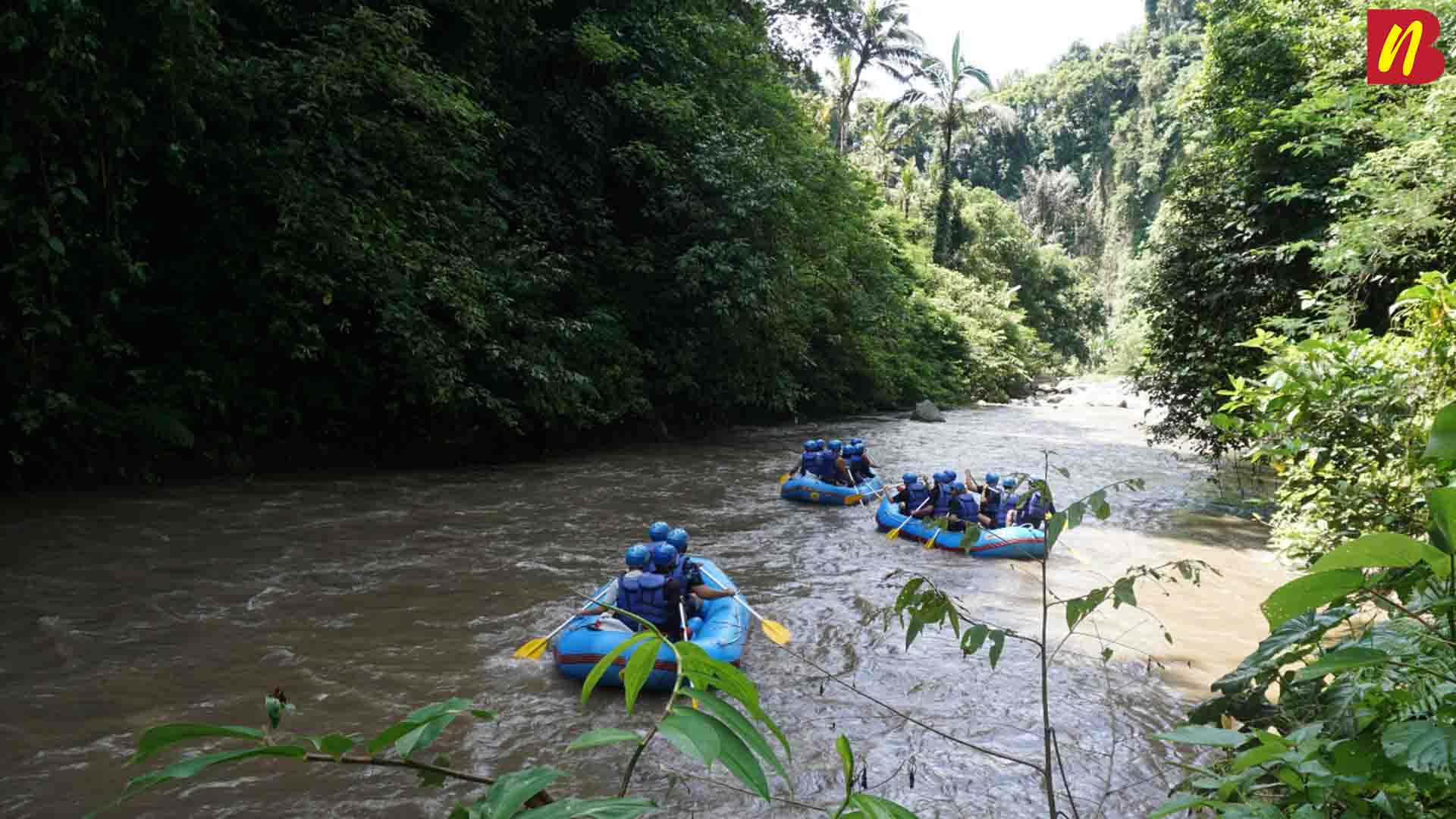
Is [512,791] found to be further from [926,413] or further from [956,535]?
[926,413]

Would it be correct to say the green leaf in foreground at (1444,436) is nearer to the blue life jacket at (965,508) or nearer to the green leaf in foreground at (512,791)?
the green leaf in foreground at (512,791)

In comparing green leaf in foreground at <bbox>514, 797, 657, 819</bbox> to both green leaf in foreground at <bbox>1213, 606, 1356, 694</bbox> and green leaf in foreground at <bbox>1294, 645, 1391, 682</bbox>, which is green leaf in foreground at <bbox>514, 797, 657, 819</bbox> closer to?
green leaf in foreground at <bbox>1294, 645, 1391, 682</bbox>

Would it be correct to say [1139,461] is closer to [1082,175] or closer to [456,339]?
[456,339]

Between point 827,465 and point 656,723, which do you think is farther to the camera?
point 827,465

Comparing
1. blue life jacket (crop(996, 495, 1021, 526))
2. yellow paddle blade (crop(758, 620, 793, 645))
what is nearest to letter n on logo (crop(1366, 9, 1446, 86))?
blue life jacket (crop(996, 495, 1021, 526))

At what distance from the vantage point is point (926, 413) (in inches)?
878

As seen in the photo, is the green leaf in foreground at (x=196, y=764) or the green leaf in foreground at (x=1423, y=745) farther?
the green leaf in foreground at (x=1423, y=745)

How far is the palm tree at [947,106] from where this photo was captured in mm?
31391

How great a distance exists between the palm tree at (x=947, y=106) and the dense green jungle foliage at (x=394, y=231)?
563 inches

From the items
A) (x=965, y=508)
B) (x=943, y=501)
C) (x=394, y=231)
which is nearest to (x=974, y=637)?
(x=965, y=508)

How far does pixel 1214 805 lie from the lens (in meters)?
1.29

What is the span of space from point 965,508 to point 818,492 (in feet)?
8.50

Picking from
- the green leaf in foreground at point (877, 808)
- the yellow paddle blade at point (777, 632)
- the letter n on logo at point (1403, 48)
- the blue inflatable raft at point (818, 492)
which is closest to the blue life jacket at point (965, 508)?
the blue inflatable raft at point (818, 492)

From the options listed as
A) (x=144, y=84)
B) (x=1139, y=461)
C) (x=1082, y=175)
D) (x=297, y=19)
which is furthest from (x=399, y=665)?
(x=1082, y=175)
